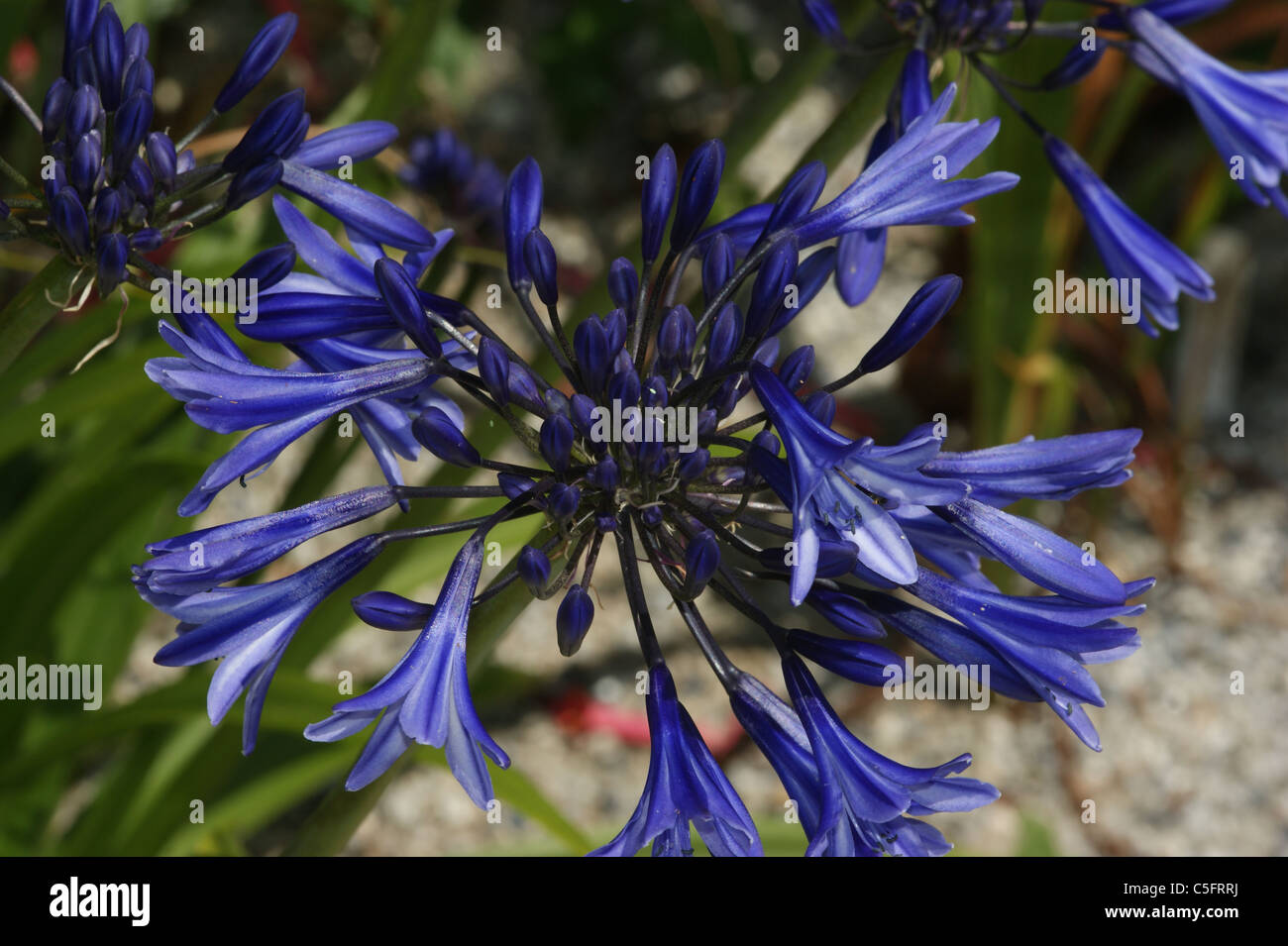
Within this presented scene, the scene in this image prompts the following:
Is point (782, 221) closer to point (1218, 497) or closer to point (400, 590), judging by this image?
point (400, 590)

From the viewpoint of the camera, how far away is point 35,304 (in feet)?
5.24

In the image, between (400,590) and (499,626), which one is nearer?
(499,626)

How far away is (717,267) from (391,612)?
62 centimetres

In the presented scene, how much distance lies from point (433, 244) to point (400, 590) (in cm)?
128

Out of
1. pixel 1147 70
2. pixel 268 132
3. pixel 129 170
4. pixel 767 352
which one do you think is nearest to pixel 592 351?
pixel 767 352

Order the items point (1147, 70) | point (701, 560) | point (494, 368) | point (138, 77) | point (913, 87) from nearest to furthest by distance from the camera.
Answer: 1. point (701, 560)
2. point (494, 368)
3. point (138, 77)
4. point (913, 87)
5. point (1147, 70)

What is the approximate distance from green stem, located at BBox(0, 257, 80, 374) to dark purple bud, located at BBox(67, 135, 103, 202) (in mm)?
99

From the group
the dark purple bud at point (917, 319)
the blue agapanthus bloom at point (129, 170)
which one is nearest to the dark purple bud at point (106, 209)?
the blue agapanthus bloom at point (129, 170)

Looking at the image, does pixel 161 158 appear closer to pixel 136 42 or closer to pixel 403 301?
pixel 136 42

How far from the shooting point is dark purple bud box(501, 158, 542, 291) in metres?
1.63

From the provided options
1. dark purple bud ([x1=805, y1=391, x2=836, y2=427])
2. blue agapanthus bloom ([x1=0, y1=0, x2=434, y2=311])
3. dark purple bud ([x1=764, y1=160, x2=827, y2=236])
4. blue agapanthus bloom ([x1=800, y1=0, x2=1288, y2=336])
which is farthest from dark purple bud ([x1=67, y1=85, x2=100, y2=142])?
blue agapanthus bloom ([x1=800, y1=0, x2=1288, y2=336])

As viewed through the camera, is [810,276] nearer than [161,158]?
No

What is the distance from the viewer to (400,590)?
2.85 m
